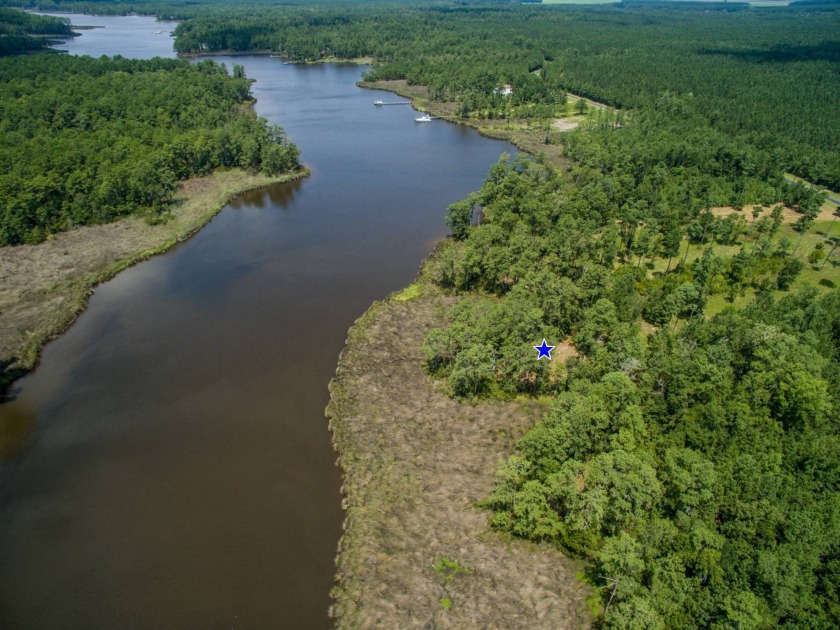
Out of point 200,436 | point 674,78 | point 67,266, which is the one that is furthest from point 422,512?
point 674,78

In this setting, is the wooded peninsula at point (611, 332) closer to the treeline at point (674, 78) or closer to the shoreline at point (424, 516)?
the shoreline at point (424, 516)

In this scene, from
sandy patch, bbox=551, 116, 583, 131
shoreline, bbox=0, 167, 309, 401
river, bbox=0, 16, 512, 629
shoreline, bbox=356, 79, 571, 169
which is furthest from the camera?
sandy patch, bbox=551, 116, 583, 131

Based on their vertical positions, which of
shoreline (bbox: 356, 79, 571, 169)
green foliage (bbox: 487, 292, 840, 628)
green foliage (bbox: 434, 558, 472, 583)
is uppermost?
shoreline (bbox: 356, 79, 571, 169)

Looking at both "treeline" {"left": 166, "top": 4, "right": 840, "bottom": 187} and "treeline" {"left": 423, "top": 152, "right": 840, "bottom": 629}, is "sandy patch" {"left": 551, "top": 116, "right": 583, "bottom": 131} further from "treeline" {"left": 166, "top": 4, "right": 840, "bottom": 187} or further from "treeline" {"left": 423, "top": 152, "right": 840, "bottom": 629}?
"treeline" {"left": 423, "top": 152, "right": 840, "bottom": 629}

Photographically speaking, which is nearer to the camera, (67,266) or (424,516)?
(424,516)

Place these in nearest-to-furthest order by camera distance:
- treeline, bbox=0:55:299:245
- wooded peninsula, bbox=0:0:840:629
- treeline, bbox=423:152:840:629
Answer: treeline, bbox=423:152:840:629
wooded peninsula, bbox=0:0:840:629
treeline, bbox=0:55:299:245

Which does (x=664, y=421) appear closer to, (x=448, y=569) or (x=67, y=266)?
(x=448, y=569)

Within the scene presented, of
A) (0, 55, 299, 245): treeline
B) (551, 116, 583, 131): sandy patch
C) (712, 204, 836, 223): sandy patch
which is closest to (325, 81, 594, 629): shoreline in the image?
(0, 55, 299, 245): treeline

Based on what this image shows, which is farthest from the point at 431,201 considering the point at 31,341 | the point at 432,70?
the point at 432,70
